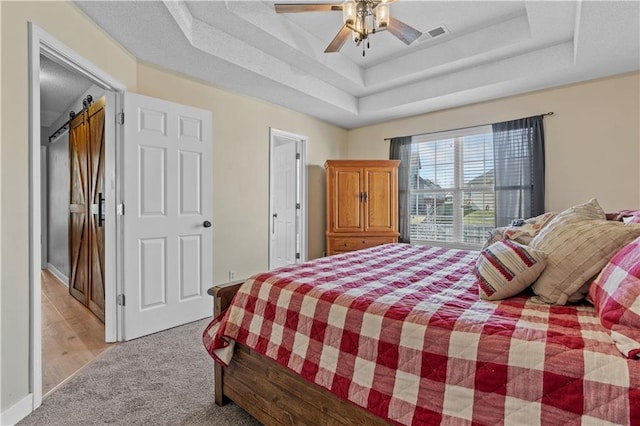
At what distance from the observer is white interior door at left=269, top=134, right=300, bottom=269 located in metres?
4.62

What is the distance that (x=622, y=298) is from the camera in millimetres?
938

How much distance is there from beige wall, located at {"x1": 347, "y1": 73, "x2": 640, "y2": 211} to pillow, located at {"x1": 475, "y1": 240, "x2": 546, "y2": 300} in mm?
2825

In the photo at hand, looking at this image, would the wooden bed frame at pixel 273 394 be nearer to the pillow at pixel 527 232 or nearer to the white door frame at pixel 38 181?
the white door frame at pixel 38 181

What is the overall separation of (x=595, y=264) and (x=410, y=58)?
122 inches

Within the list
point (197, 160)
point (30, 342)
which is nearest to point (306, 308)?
point (30, 342)

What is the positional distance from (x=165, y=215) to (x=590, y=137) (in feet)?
14.3

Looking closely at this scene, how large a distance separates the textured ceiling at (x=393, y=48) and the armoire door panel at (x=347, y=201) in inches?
36.2

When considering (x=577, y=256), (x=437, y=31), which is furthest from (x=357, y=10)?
(x=577, y=256)

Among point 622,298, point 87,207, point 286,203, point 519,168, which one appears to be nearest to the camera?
point 622,298

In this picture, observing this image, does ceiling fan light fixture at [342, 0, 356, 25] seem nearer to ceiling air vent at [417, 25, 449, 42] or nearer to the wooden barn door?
ceiling air vent at [417, 25, 449, 42]

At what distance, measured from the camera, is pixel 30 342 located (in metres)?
1.72

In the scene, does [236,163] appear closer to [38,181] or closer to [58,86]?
[38,181]

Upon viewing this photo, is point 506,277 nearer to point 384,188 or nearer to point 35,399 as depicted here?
point 35,399

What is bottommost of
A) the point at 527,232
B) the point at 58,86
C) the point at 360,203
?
the point at 527,232
